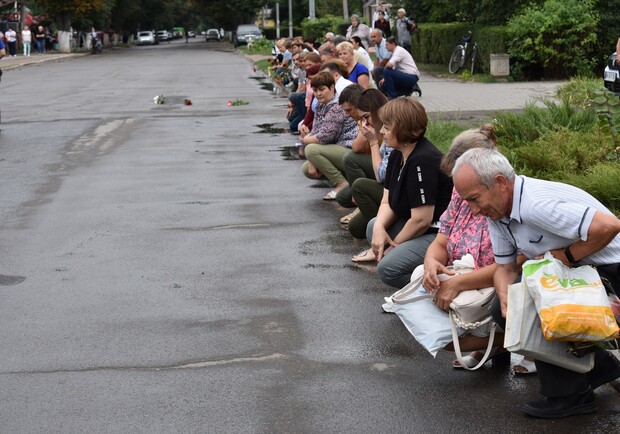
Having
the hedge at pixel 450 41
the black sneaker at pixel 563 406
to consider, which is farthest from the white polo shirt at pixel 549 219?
the hedge at pixel 450 41

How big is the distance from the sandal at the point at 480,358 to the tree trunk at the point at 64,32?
71192 millimetres

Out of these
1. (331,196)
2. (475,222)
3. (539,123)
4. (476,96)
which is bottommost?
(331,196)

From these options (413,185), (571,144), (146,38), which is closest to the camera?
(413,185)

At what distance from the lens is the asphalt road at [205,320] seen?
5.06m

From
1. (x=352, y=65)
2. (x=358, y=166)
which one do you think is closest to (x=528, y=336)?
(x=358, y=166)

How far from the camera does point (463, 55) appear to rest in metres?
29.9

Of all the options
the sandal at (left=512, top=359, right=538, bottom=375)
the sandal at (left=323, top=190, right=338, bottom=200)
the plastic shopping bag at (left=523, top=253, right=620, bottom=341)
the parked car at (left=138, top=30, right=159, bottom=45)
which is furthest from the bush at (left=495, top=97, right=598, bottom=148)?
the parked car at (left=138, top=30, right=159, bottom=45)

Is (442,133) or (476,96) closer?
(442,133)

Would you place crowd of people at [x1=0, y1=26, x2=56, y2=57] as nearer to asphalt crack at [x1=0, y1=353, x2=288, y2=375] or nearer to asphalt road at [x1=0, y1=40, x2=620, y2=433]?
asphalt road at [x1=0, y1=40, x2=620, y2=433]

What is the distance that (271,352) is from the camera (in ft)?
19.8

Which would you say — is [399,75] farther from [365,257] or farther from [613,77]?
[365,257]

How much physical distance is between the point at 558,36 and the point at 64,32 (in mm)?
54605

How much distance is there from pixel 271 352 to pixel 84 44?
281ft

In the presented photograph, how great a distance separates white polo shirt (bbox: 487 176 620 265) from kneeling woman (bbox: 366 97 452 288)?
4.95 feet
